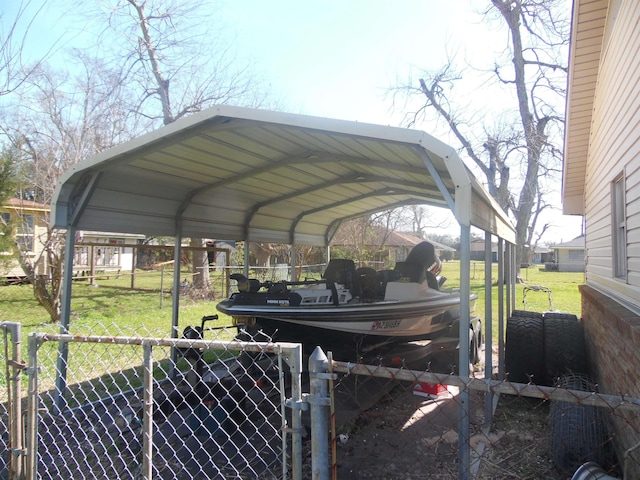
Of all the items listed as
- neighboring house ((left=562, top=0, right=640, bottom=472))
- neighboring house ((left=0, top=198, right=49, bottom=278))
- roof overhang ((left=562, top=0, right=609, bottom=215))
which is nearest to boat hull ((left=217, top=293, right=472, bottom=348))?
neighboring house ((left=562, top=0, right=640, bottom=472))

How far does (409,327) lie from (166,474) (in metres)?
3.07

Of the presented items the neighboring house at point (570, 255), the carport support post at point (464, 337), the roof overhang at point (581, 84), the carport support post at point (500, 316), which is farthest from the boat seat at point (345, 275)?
the neighboring house at point (570, 255)

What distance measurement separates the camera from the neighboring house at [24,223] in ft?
26.1

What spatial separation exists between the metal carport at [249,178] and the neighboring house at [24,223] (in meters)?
2.42

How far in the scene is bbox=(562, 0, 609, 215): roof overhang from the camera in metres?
5.40

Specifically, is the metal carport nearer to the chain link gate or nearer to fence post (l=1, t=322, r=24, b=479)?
the chain link gate

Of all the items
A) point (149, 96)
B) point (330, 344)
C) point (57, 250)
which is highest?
point (149, 96)

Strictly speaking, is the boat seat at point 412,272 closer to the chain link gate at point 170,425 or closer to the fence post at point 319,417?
the chain link gate at point 170,425

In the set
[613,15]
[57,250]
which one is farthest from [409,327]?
[57,250]

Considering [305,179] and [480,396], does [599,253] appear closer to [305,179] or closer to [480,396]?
[480,396]

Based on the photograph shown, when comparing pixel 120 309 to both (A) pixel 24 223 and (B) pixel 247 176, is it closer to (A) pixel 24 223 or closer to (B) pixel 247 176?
(A) pixel 24 223

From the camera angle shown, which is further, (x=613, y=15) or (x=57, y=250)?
(x=57, y=250)

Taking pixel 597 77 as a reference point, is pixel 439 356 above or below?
below

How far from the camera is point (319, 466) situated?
190 cm
